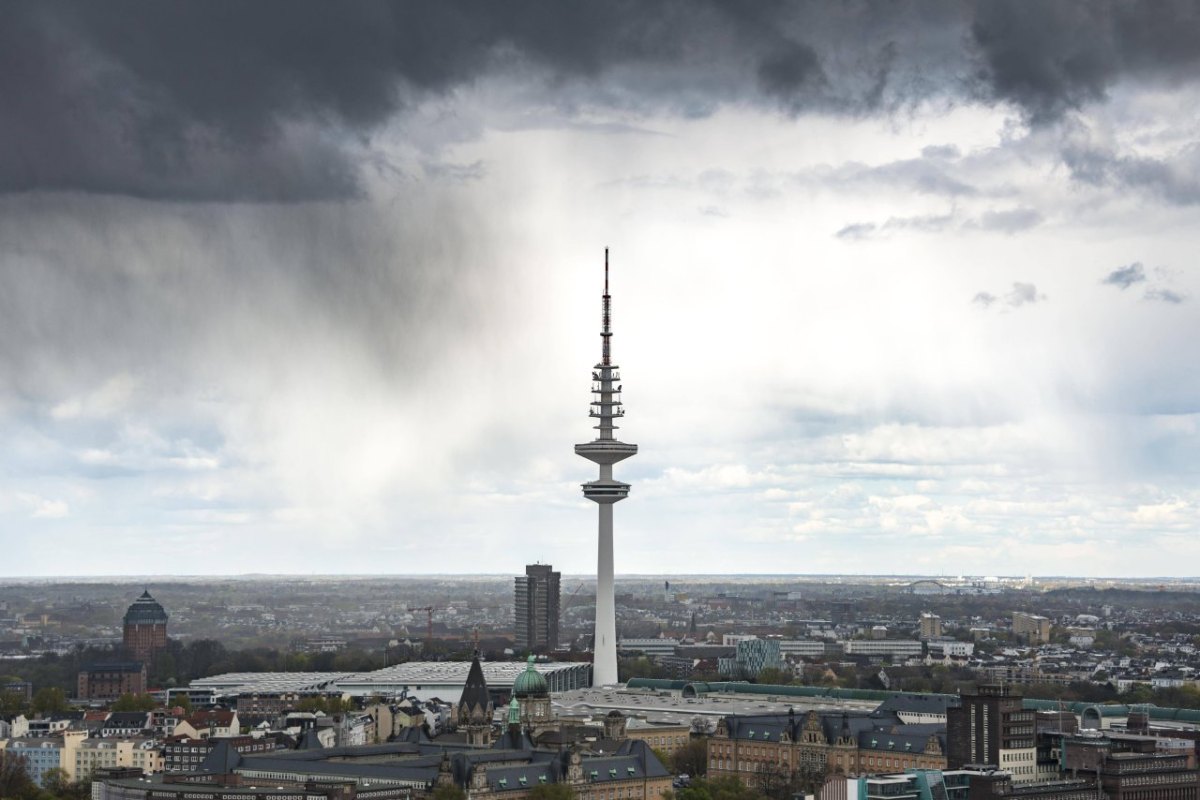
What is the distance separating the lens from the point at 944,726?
162375mm

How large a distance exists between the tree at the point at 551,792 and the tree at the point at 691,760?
102 feet

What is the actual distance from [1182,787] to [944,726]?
89.6 ft

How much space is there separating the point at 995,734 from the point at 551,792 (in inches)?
1008

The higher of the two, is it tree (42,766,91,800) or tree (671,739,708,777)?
tree (671,739,708,777)

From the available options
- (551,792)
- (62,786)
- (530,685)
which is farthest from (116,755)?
(551,792)

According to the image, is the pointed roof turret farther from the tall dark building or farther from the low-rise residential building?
the tall dark building

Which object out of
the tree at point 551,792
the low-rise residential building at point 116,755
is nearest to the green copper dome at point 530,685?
the low-rise residential building at point 116,755

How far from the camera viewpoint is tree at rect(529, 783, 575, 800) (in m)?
141

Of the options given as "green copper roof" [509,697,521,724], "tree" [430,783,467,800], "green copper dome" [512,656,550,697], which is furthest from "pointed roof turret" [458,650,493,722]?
"tree" [430,783,467,800]

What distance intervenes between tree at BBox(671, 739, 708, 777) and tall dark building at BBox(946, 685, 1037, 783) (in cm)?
3560

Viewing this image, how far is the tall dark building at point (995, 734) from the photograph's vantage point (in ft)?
452

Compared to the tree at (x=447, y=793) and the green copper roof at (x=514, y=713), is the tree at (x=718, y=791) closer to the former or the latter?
the tree at (x=447, y=793)

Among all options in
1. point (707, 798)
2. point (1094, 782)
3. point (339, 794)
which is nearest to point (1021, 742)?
point (1094, 782)

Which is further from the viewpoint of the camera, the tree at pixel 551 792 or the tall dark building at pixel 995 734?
the tree at pixel 551 792
